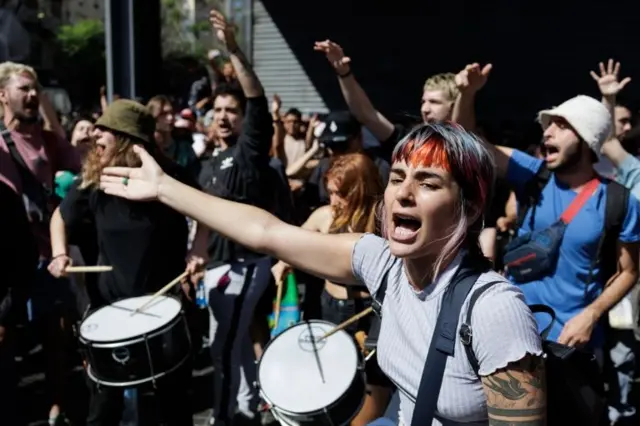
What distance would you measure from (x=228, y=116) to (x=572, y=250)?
2321 millimetres

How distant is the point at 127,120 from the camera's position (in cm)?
357

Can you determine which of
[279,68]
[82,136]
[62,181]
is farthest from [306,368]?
[279,68]

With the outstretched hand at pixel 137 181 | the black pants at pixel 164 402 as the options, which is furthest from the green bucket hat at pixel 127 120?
the outstretched hand at pixel 137 181

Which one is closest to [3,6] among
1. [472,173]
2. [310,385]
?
[310,385]

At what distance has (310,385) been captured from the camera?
3.35m

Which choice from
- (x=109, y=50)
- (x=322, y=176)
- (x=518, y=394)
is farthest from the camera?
(x=109, y=50)

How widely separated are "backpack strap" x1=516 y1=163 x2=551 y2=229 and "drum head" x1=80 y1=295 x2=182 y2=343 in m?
1.73

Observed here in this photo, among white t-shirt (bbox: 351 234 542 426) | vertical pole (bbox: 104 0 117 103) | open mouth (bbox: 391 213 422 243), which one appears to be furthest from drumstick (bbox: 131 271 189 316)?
vertical pole (bbox: 104 0 117 103)

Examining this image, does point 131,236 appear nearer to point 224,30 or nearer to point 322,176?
point 224,30

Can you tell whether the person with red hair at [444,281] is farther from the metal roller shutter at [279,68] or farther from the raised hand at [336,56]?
the metal roller shutter at [279,68]

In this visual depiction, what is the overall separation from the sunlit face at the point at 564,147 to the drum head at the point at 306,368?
4.14ft

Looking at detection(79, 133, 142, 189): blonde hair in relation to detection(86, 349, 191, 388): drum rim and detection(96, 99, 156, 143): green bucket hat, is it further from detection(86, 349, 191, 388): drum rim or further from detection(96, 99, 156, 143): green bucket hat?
detection(86, 349, 191, 388): drum rim

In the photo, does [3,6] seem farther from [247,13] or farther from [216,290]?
[247,13]

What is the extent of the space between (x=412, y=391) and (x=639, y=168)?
256 centimetres
